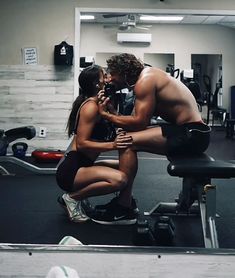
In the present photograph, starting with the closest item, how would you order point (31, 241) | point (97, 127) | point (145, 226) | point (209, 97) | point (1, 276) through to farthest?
1. point (1, 276)
2. point (145, 226)
3. point (31, 241)
4. point (97, 127)
5. point (209, 97)

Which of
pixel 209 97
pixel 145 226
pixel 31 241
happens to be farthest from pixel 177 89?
pixel 209 97

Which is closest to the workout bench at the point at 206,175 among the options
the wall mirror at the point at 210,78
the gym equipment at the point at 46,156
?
the gym equipment at the point at 46,156

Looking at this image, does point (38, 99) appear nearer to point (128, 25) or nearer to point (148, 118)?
→ point (148, 118)

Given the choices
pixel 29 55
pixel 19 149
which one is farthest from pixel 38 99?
pixel 19 149

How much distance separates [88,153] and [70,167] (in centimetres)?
15

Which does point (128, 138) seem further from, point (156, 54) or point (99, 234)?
point (156, 54)

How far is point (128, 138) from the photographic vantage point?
2.72 m

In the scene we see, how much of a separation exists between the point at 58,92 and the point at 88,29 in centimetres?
492

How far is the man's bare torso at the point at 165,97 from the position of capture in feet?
8.93

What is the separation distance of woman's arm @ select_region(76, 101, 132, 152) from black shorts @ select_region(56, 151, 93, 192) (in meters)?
0.14

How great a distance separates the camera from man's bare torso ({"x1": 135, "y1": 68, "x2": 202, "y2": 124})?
8.93ft

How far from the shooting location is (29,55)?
19.0 feet

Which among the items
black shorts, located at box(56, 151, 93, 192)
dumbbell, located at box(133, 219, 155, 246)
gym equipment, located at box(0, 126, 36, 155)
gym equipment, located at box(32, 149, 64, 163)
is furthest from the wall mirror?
dumbbell, located at box(133, 219, 155, 246)

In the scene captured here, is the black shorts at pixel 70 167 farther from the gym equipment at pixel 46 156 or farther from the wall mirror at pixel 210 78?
the wall mirror at pixel 210 78
